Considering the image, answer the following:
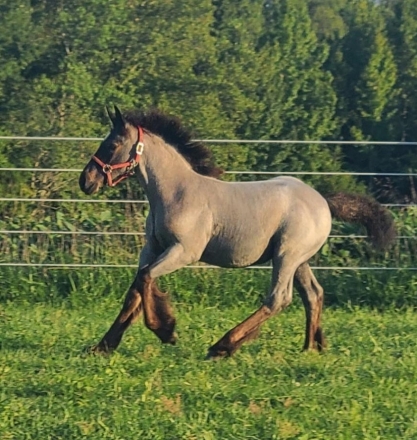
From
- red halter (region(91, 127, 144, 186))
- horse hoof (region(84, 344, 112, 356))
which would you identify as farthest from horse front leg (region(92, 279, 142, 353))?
red halter (region(91, 127, 144, 186))

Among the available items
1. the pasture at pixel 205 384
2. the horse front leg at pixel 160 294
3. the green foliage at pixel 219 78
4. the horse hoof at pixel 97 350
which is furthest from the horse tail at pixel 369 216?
the green foliage at pixel 219 78

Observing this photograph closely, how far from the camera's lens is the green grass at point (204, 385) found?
4852 millimetres

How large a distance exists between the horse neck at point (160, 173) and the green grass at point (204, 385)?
3.31ft

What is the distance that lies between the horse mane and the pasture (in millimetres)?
1218

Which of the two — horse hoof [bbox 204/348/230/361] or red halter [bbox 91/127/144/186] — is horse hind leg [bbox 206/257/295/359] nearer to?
horse hoof [bbox 204/348/230/361]

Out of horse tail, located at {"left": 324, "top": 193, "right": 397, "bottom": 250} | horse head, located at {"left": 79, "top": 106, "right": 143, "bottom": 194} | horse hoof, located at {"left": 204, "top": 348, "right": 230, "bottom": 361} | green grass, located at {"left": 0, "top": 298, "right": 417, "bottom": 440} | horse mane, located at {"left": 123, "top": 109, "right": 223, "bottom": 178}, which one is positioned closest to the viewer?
green grass, located at {"left": 0, "top": 298, "right": 417, "bottom": 440}

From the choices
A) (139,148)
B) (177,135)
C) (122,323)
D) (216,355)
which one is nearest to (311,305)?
(216,355)

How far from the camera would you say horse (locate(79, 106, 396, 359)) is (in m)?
6.33

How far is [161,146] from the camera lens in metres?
6.60

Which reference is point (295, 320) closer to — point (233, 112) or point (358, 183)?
point (358, 183)

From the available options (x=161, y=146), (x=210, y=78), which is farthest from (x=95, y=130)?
(x=161, y=146)

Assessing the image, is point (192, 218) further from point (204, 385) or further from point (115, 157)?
point (204, 385)

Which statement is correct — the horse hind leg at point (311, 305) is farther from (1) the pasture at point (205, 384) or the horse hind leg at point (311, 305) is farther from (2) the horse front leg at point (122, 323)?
(2) the horse front leg at point (122, 323)

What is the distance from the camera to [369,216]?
7141mm
